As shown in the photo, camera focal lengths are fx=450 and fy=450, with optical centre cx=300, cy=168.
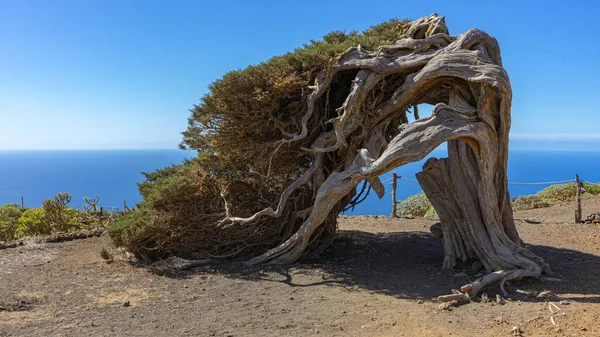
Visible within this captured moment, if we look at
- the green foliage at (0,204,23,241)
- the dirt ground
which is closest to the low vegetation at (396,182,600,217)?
the dirt ground

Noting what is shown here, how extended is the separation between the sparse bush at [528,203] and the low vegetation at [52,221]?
45.9ft

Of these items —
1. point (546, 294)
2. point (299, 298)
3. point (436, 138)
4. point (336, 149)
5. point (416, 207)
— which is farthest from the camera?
point (416, 207)

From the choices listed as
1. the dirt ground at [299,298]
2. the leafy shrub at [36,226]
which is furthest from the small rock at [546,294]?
the leafy shrub at [36,226]

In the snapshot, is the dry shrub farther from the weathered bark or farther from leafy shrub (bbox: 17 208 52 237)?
leafy shrub (bbox: 17 208 52 237)

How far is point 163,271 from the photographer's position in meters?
7.82

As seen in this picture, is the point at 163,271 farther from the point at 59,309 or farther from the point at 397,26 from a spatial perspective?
the point at 397,26

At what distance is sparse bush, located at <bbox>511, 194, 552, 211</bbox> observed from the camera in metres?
16.4

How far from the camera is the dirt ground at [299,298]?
5.10m

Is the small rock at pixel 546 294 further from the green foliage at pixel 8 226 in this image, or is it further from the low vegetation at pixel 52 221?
the green foliage at pixel 8 226

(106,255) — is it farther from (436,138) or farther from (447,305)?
(436,138)

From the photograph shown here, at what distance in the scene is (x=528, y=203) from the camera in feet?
56.4

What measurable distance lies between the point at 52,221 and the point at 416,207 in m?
13.0

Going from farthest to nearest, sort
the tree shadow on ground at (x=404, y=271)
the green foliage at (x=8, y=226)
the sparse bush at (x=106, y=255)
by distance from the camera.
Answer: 1. the green foliage at (x=8, y=226)
2. the sparse bush at (x=106, y=255)
3. the tree shadow on ground at (x=404, y=271)

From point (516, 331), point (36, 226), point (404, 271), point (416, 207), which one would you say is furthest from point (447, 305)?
point (416, 207)
